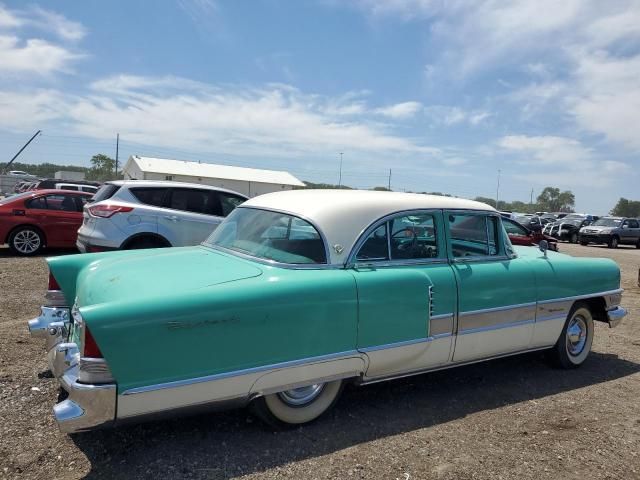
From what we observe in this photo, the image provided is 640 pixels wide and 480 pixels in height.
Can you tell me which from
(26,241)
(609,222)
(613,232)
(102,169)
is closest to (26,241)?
(26,241)

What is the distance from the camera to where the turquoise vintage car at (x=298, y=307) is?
270 centimetres

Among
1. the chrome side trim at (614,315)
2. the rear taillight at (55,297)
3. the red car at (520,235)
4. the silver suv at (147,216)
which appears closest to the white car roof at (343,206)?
the rear taillight at (55,297)

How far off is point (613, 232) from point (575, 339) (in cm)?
2249

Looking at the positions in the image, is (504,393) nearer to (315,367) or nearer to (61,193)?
(315,367)

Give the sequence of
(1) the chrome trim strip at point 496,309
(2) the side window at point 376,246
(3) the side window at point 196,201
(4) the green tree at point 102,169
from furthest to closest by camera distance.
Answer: (4) the green tree at point 102,169, (3) the side window at point 196,201, (1) the chrome trim strip at point 496,309, (2) the side window at point 376,246

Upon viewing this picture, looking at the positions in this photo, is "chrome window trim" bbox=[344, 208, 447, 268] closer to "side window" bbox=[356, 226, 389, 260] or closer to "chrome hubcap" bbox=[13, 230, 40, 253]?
"side window" bbox=[356, 226, 389, 260]

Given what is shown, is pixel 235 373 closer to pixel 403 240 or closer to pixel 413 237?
pixel 403 240

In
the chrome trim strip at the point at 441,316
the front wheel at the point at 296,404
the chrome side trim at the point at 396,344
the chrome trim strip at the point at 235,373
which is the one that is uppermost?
the chrome trim strip at the point at 441,316

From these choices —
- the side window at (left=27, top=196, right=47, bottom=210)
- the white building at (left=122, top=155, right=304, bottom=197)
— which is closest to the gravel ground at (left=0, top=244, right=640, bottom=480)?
the side window at (left=27, top=196, right=47, bottom=210)

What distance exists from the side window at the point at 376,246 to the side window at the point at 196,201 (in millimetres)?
5387

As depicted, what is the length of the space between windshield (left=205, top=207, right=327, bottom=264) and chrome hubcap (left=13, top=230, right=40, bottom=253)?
25.8 ft

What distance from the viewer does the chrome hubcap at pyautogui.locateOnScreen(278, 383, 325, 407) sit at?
132 inches

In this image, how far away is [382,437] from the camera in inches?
135

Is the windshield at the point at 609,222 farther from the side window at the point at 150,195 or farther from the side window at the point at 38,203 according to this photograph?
the side window at the point at 38,203
